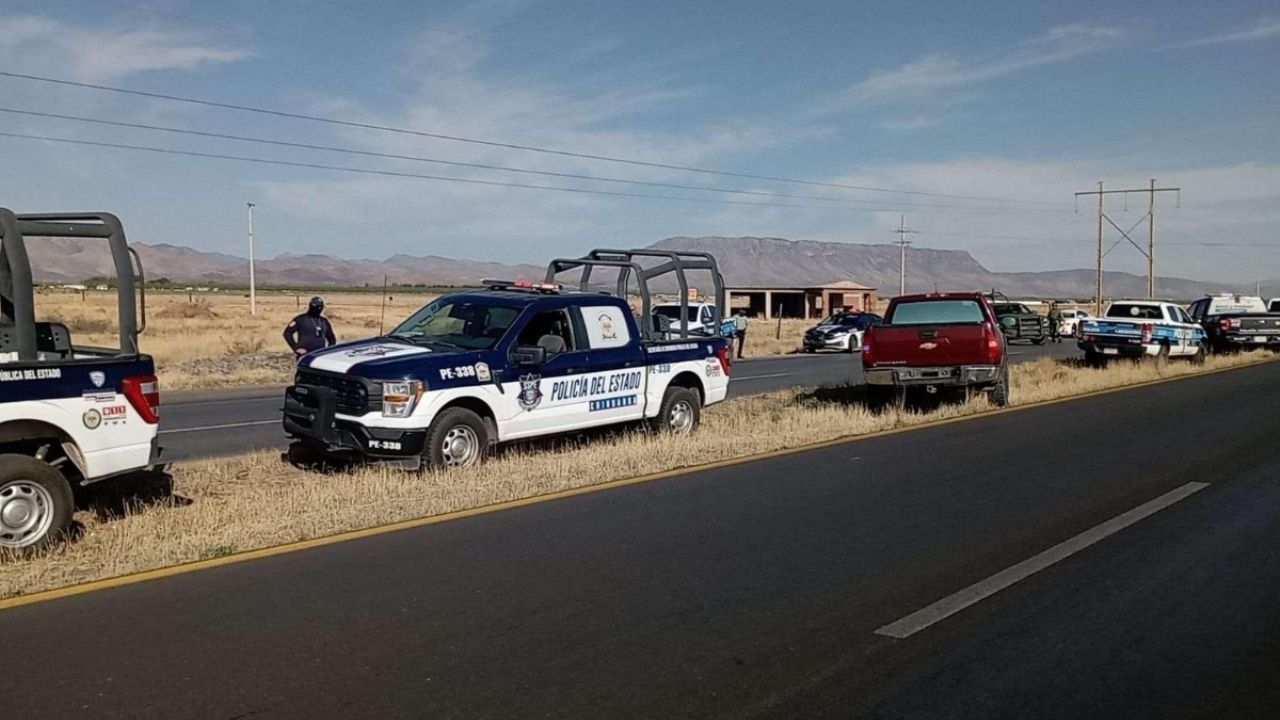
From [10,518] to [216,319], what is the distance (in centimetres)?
5462

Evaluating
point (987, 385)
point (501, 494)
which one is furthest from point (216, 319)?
point (501, 494)

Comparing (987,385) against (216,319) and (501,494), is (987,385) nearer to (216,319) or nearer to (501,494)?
(501,494)

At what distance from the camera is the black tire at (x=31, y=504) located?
717 centimetres

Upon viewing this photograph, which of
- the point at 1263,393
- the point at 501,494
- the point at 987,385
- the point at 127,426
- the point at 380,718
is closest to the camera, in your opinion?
the point at 380,718

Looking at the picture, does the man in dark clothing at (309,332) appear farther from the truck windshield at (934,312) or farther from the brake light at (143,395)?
the truck windshield at (934,312)

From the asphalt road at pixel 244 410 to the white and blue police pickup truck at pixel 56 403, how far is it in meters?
4.47

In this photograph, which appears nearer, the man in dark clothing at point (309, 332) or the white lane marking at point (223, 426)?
the white lane marking at point (223, 426)

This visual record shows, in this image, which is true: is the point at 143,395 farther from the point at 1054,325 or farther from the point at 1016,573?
the point at 1054,325

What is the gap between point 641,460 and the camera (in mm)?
11008

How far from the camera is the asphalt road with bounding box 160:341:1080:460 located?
13.6m

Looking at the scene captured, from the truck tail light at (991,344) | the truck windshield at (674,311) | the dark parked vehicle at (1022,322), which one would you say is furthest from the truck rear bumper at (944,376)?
the dark parked vehicle at (1022,322)

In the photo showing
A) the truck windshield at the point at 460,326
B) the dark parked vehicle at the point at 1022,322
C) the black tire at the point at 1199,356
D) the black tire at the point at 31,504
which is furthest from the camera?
the dark parked vehicle at the point at 1022,322

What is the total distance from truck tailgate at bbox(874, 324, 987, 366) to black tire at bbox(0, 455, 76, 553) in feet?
38.6

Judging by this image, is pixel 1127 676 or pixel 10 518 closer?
pixel 1127 676
